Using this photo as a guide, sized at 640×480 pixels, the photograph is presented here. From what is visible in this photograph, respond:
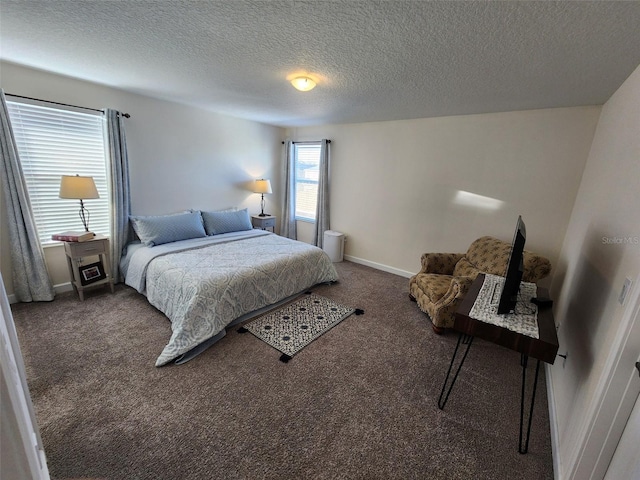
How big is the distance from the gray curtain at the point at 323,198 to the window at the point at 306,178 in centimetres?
20

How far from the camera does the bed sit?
7.35 ft

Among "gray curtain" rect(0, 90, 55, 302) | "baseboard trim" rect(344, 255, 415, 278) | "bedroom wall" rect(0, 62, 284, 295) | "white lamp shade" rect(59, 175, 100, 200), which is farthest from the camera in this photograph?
"baseboard trim" rect(344, 255, 415, 278)

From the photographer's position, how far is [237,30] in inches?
64.7

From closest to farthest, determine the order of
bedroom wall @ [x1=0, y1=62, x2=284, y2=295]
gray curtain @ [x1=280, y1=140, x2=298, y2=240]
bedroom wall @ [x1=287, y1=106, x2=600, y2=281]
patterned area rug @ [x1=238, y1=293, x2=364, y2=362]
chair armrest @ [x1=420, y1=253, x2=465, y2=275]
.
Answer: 1. patterned area rug @ [x1=238, y1=293, x2=364, y2=362]
2. bedroom wall @ [x1=0, y1=62, x2=284, y2=295]
3. bedroom wall @ [x1=287, y1=106, x2=600, y2=281]
4. chair armrest @ [x1=420, y1=253, x2=465, y2=275]
5. gray curtain @ [x1=280, y1=140, x2=298, y2=240]

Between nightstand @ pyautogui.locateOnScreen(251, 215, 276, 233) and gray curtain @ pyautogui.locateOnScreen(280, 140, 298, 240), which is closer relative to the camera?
nightstand @ pyautogui.locateOnScreen(251, 215, 276, 233)

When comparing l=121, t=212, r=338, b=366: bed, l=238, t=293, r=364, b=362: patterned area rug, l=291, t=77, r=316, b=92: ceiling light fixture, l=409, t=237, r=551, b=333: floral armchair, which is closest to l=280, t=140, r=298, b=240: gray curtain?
l=121, t=212, r=338, b=366: bed

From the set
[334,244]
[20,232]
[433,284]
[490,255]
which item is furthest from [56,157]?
[490,255]

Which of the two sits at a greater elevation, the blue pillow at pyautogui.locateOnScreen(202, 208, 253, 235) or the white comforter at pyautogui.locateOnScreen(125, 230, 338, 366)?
the blue pillow at pyautogui.locateOnScreen(202, 208, 253, 235)

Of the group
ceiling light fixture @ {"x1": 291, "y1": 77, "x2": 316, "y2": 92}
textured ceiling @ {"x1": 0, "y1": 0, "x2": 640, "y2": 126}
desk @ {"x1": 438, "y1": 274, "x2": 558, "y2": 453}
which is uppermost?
textured ceiling @ {"x1": 0, "y1": 0, "x2": 640, "y2": 126}

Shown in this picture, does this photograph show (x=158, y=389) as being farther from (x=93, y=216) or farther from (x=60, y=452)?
(x=93, y=216)

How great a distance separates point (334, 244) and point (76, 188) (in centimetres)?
338

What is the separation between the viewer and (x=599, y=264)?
1621 mm

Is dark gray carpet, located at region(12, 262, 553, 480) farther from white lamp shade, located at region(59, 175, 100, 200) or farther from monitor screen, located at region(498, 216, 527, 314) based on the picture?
white lamp shade, located at region(59, 175, 100, 200)

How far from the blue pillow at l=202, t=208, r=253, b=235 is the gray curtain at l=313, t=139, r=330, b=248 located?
1.27 m
